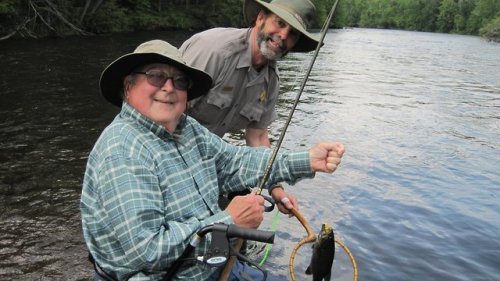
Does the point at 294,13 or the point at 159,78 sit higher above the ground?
the point at 294,13

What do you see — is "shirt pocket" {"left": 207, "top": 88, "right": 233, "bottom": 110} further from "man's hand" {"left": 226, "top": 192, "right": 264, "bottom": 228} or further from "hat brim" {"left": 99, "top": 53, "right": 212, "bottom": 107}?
"man's hand" {"left": 226, "top": 192, "right": 264, "bottom": 228}

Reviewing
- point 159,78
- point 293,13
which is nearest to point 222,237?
point 159,78

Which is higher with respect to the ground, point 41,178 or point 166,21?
point 166,21

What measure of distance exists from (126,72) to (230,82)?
1718 millimetres

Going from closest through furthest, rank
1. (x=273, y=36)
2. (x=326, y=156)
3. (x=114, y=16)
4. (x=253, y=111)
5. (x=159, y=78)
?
(x=159, y=78) → (x=326, y=156) → (x=273, y=36) → (x=253, y=111) → (x=114, y=16)

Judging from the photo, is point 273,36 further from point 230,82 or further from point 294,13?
point 230,82

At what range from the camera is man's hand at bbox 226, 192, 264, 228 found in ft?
9.31

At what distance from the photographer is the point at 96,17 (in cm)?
3494

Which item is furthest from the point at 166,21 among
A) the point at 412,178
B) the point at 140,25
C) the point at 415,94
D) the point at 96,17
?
the point at 412,178

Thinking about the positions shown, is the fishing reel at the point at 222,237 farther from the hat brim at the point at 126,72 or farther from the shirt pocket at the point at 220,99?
the shirt pocket at the point at 220,99

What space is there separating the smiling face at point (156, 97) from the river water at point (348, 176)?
309 centimetres

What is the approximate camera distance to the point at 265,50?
4363mm

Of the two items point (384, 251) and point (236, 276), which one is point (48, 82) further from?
point (236, 276)

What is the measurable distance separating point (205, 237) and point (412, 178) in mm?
7784
